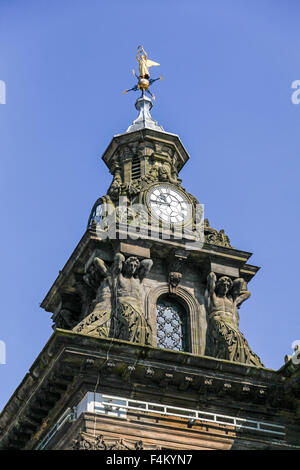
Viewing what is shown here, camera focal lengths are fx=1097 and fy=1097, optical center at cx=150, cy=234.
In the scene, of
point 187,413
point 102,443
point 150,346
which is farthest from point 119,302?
point 102,443

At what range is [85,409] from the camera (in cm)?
3850

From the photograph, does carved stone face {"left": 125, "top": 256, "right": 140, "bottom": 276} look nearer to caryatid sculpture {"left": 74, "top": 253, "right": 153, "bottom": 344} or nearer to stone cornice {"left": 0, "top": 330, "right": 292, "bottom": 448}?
caryatid sculpture {"left": 74, "top": 253, "right": 153, "bottom": 344}

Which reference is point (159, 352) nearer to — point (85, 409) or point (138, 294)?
point (85, 409)

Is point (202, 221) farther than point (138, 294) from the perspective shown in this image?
Yes

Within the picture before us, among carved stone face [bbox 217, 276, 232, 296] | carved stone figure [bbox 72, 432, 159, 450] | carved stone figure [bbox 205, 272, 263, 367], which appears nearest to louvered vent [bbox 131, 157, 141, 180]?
carved stone figure [bbox 205, 272, 263, 367]

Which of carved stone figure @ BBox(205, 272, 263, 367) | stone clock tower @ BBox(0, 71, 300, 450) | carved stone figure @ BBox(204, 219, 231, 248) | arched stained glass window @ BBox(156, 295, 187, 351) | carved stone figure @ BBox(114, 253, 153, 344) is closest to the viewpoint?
stone clock tower @ BBox(0, 71, 300, 450)

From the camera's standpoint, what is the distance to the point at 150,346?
128 ft

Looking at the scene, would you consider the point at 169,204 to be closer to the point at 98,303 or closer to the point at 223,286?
the point at 223,286

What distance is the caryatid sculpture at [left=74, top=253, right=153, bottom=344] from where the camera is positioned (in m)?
42.3

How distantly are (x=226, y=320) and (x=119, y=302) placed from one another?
184 inches

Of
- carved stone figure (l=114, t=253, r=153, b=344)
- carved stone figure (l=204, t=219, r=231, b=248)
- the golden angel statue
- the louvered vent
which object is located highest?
the golden angel statue

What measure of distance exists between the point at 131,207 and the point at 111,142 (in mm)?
6227

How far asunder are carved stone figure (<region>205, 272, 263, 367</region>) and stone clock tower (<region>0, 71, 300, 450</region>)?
0.17ft

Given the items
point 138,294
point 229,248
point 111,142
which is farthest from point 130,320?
point 111,142
